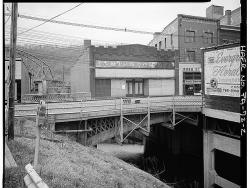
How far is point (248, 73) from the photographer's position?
4340mm

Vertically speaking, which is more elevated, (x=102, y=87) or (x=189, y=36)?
(x=189, y=36)

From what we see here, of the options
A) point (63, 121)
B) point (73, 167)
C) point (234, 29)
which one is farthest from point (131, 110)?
point (234, 29)

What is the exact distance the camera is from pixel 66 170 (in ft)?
25.6

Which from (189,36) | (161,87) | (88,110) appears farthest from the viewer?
(189,36)

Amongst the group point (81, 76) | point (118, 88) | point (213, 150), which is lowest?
point (213, 150)

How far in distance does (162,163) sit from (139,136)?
9.40 m

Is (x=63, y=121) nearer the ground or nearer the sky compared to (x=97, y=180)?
nearer the sky

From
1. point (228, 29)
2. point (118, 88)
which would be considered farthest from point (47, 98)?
point (228, 29)

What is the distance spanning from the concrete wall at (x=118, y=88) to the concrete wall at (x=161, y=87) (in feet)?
11.4

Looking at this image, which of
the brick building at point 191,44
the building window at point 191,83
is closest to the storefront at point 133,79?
the brick building at point 191,44

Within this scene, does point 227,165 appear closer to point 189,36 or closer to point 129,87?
point 129,87

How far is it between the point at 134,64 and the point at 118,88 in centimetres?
369

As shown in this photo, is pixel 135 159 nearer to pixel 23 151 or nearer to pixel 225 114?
pixel 225 114

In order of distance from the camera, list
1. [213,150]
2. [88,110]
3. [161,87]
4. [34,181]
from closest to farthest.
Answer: [34,181] → [88,110] → [213,150] → [161,87]
